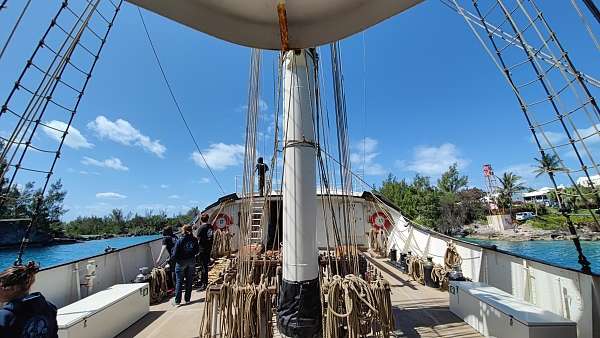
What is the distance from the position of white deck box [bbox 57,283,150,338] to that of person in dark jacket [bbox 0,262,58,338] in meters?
1.24

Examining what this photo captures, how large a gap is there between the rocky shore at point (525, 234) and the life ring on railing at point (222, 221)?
34.0 m

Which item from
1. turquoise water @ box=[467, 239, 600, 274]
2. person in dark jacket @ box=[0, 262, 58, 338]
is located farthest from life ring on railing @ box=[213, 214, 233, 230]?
turquoise water @ box=[467, 239, 600, 274]

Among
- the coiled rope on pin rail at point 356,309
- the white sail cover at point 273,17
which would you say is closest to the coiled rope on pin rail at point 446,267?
the coiled rope on pin rail at point 356,309

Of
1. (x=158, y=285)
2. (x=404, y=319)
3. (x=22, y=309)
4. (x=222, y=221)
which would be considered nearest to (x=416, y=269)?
(x=404, y=319)

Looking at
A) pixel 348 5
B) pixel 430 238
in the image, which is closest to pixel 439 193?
pixel 430 238

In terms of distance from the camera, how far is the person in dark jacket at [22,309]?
1.18 meters

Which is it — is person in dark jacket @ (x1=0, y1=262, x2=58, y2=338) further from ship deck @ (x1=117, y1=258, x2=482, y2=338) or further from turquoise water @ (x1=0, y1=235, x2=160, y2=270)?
turquoise water @ (x1=0, y1=235, x2=160, y2=270)

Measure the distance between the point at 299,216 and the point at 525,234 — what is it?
39631 mm

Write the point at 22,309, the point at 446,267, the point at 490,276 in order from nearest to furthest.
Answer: the point at 22,309, the point at 490,276, the point at 446,267

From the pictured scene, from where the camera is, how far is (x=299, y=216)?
7.80ft

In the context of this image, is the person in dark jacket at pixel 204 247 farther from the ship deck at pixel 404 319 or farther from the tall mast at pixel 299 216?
the tall mast at pixel 299 216

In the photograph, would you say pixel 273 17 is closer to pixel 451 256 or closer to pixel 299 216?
pixel 299 216

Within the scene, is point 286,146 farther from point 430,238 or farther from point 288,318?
point 430,238

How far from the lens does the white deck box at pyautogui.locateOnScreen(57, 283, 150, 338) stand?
232 centimetres
